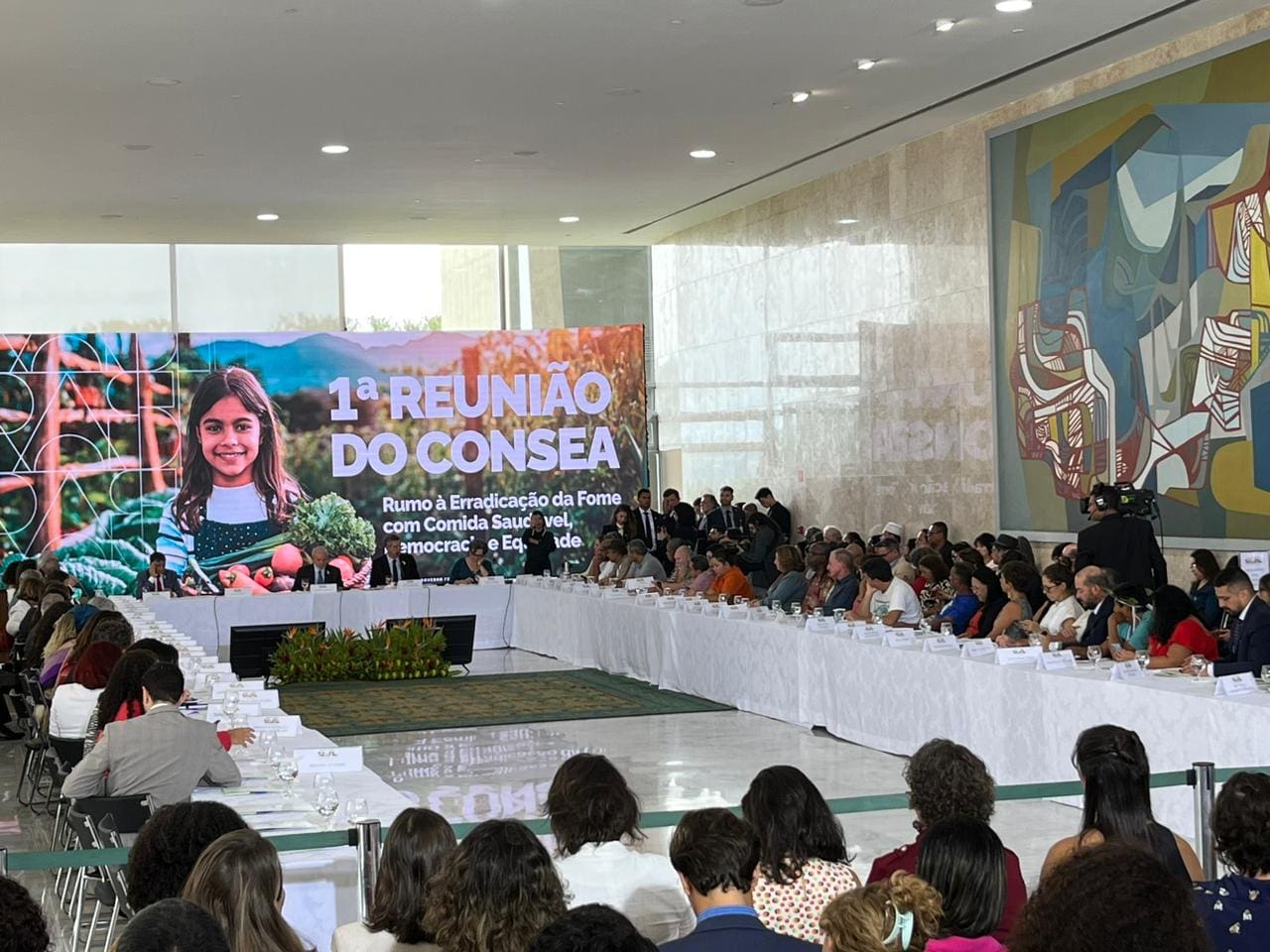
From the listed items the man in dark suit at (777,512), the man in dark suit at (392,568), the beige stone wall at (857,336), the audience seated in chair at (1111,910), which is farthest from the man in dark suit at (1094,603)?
the man in dark suit at (392,568)

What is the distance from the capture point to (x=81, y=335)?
62.1 feet

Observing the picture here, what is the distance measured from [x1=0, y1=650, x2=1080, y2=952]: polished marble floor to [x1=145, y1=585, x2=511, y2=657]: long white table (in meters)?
4.36

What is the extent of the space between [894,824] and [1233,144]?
5.53 metres

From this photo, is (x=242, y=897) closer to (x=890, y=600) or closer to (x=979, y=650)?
(x=979, y=650)

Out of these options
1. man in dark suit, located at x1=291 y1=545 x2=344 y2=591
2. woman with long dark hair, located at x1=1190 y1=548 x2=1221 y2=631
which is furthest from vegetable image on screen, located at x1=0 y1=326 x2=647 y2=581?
woman with long dark hair, located at x1=1190 y1=548 x2=1221 y2=631

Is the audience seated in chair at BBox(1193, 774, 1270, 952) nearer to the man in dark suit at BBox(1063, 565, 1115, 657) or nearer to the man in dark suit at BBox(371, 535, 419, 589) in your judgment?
the man in dark suit at BBox(1063, 565, 1115, 657)

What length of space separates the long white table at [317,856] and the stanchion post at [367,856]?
190 mm

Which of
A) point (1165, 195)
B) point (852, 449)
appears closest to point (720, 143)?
point (852, 449)

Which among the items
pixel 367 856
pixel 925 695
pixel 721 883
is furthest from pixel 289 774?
pixel 925 695

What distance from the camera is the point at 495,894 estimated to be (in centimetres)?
262

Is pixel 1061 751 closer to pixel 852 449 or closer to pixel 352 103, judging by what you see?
pixel 352 103

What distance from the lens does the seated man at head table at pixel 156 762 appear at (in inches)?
209

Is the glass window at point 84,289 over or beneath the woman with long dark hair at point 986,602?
over

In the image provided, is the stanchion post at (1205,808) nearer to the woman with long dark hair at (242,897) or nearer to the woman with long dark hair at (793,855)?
the woman with long dark hair at (793,855)
